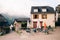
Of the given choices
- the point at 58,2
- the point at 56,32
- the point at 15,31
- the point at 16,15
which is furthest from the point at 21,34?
the point at 58,2

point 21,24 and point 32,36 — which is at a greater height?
point 21,24

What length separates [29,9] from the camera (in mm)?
1753

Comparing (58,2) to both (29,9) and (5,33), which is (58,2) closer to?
(29,9)

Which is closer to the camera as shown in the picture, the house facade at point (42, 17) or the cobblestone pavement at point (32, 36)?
the cobblestone pavement at point (32, 36)

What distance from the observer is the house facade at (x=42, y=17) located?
5.40ft

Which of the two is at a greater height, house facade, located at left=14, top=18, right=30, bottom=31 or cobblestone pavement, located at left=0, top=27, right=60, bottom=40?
house facade, located at left=14, top=18, right=30, bottom=31

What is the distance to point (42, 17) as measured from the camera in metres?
1.66

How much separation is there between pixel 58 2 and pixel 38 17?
30 cm

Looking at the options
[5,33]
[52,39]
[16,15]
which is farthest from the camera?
[16,15]

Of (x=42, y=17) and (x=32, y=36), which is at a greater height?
(x=42, y=17)

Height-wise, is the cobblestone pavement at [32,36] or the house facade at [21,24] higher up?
the house facade at [21,24]

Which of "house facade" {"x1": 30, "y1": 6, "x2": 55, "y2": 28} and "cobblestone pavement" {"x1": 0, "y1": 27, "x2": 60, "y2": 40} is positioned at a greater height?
"house facade" {"x1": 30, "y1": 6, "x2": 55, "y2": 28}

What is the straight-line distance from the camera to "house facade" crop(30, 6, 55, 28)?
1.65m

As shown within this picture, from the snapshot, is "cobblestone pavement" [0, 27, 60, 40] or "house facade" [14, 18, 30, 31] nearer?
"cobblestone pavement" [0, 27, 60, 40]
